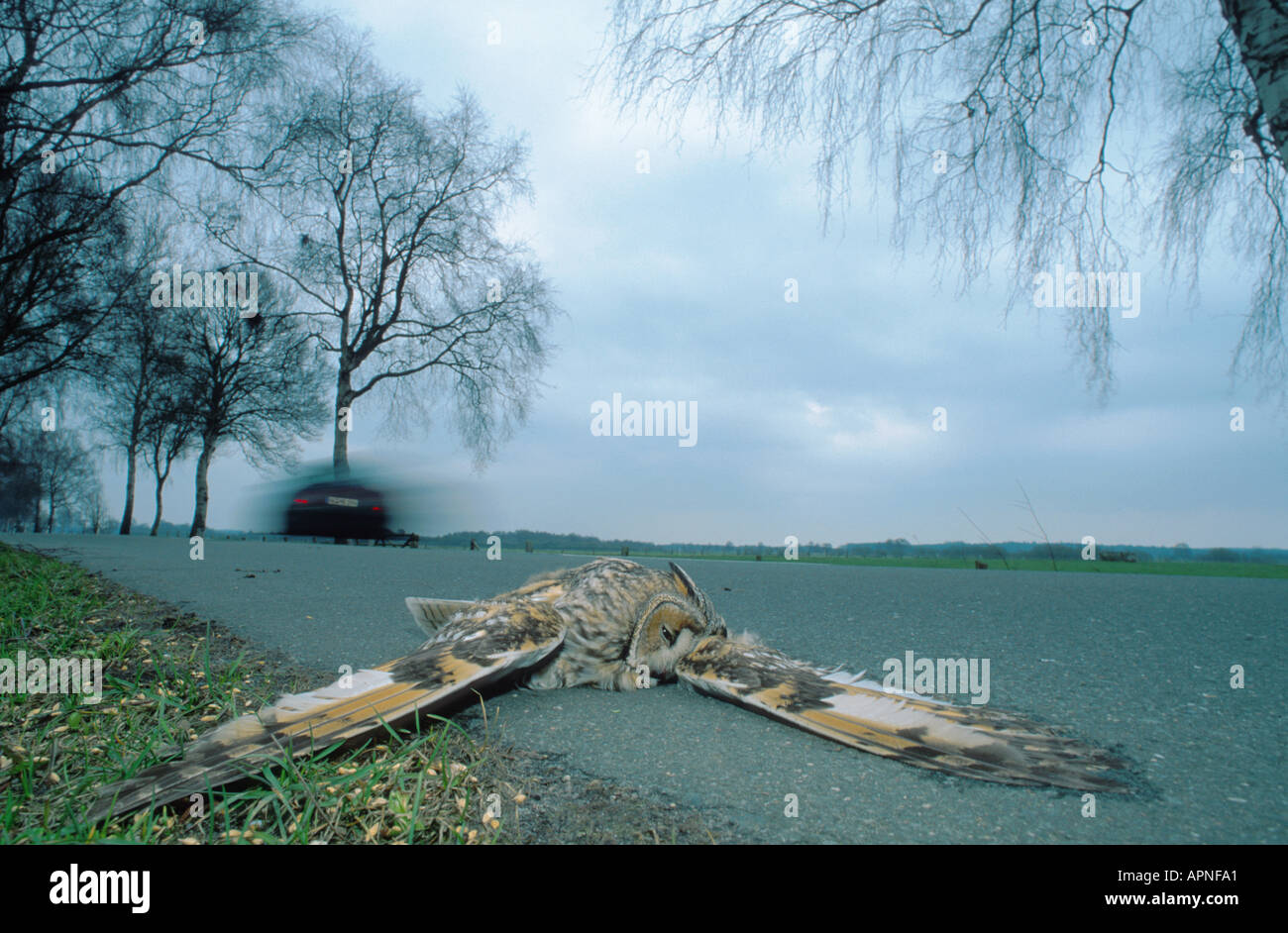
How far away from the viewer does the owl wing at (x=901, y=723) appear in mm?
1830

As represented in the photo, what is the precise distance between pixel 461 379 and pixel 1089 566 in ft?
55.5

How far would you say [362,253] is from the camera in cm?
2034

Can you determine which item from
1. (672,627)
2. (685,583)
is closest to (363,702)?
(672,627)

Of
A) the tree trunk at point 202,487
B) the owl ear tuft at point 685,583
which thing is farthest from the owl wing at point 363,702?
the tree trunk at point 202,487

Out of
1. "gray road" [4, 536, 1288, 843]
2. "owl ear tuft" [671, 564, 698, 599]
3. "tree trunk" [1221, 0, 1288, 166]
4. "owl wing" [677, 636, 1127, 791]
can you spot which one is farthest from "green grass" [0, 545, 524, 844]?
"tree trunk" [1221, 0, 1288, 166]

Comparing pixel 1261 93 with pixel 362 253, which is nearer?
pixel 1261 93

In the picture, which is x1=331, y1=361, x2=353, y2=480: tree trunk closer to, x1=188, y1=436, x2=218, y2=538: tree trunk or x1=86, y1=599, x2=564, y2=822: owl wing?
x1=188, y1=436, x2=218, y2=538: tree trunk

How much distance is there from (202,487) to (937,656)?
2751 cm

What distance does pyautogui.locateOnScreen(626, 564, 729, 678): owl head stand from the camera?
3072mm

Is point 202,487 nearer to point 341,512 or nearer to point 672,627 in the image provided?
point 341,512

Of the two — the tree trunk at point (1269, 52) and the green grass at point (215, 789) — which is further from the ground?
the tree trunk at point (1269, 52)

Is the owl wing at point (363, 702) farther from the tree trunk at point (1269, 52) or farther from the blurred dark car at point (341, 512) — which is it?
the blurred dark car at point (341, 512)
